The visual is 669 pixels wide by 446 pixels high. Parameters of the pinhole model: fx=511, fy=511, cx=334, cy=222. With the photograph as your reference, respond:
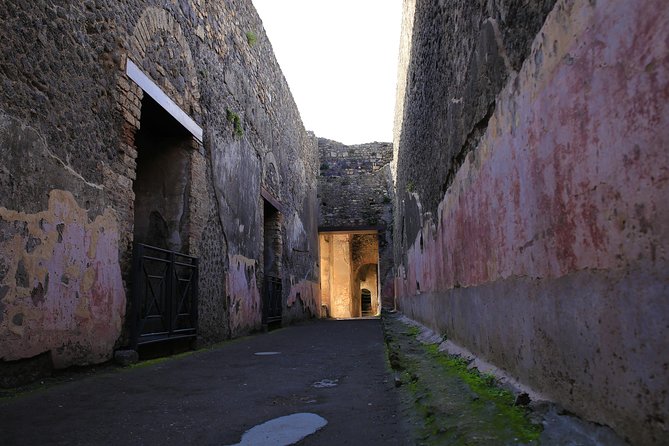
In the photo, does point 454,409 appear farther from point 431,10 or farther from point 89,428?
point 431,10

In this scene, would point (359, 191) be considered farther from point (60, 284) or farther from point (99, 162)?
point (60, 284)

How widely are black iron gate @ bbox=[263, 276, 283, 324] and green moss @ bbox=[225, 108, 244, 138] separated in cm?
257

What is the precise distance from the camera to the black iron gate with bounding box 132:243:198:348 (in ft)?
13.6

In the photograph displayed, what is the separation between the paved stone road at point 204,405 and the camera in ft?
6.29

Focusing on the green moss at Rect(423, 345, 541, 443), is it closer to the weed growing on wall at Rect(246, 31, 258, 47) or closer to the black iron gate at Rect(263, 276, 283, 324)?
the black iron gate at Rect(263, 276, 283, 324)

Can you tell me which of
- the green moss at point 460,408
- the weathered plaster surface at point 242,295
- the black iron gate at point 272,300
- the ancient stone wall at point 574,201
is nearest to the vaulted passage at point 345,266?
the black iron gate at point 272,300

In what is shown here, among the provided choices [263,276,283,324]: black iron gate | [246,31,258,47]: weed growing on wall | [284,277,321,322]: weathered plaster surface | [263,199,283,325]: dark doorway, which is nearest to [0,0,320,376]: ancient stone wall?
[246,31,258,47]: weed growing on wall

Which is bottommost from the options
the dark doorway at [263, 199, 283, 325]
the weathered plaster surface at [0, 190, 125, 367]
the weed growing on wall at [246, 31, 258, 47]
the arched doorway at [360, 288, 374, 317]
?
the arched doorway at [360, 288, 374, 317]

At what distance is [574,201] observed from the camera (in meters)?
1.41

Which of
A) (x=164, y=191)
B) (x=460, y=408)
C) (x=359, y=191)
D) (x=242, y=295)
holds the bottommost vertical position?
(x=460, y=408)

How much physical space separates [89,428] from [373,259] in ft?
77.4

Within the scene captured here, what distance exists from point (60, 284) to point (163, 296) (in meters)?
1.73

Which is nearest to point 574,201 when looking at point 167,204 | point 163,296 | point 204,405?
point 204,405

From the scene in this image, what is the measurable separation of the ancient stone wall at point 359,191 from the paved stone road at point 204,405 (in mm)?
12296
